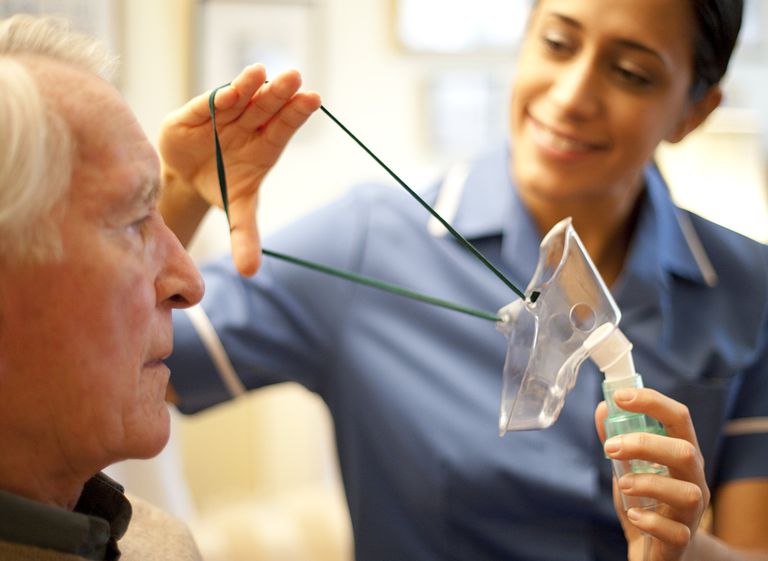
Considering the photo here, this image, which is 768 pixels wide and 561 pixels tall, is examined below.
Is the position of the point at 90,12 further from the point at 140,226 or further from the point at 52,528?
the point at 52,528

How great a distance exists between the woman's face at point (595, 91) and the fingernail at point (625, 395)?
429 millimetres

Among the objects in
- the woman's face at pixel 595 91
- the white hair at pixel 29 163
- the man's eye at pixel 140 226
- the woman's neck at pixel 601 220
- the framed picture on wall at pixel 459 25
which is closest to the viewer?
the white hair at pixel 29 163

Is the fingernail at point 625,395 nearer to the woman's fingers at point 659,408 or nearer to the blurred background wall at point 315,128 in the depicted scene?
the woman's fingers at point 659,408

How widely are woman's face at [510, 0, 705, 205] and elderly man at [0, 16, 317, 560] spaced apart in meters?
0.56

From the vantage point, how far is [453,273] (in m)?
1.23

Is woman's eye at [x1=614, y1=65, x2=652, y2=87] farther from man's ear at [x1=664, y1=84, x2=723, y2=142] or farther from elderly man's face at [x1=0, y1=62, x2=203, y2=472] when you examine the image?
elderly man's face at [x1=0, y1=62, x2=203, y2=472]

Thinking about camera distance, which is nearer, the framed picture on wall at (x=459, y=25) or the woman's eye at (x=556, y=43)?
the woman's eye at (x=556, y=43)

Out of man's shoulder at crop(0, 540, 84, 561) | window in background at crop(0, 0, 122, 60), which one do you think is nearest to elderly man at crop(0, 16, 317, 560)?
man's shoulder at crop(0, 540, 84, 561)

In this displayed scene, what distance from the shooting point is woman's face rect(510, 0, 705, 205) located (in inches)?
44.3

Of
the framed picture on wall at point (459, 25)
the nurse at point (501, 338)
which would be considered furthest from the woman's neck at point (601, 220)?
the framed picture on wall at point (459, 25)

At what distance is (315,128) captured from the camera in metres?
2.69

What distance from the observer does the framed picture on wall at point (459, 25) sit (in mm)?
2783

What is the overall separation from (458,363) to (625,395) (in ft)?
1.33

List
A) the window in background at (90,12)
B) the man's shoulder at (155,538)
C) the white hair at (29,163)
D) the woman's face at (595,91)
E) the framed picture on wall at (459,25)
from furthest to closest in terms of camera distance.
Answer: the framed picture on wall at (459,25) → the window in background at (90,12) → the woman's face at (595,91) → the man's shoulder at (155,538) → the white hair at (29,163)
